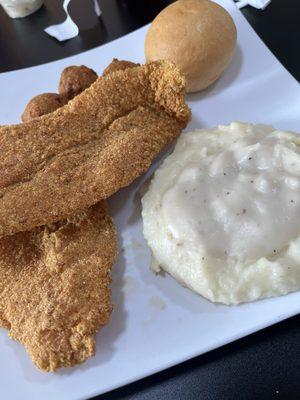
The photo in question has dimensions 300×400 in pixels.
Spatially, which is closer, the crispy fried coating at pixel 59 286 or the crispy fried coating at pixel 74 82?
the crispy fried coating at pixel 59 286

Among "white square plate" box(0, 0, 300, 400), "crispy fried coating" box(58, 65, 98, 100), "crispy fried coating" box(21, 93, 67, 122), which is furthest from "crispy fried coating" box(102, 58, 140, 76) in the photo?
"white square plate" box(0, 0, 300, 400)

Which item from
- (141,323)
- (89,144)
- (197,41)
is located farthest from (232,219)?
(197,41)

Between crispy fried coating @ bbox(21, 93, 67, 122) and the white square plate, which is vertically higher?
crispy fried coating @ bbox(21, 93, 67, 122)

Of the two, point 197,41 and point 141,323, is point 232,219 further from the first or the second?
point 197,41

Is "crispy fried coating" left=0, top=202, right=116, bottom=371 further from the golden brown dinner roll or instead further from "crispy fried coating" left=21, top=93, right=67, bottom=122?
the golden brown dinner roll

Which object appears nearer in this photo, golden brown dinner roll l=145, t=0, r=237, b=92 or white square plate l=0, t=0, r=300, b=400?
white square plate l=0, t=0, r=300, b=400

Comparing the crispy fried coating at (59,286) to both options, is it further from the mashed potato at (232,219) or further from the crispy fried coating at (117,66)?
the crispy fried coating at (117,66)

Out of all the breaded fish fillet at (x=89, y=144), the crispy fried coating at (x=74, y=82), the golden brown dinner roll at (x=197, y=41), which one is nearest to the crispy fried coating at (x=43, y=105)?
the crispy fried coating at (x=74, y=82)
